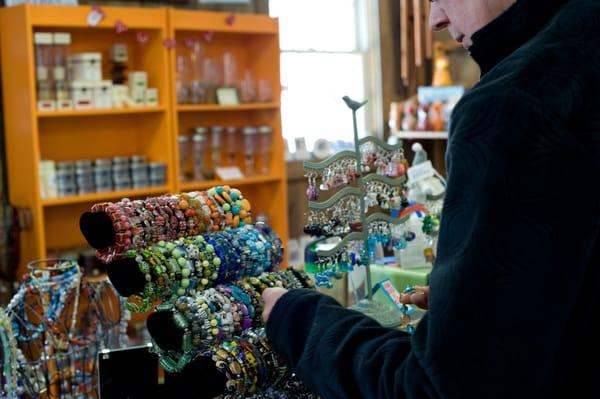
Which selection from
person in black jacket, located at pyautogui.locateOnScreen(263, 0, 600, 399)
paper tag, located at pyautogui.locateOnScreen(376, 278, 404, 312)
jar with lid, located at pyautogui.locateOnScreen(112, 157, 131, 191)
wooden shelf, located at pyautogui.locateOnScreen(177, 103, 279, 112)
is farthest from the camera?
wooden shelf, located at pyautogui.locateOnScreen(177, 103, 279, 112)

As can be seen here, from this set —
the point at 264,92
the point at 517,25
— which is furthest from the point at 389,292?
the point at 264,92

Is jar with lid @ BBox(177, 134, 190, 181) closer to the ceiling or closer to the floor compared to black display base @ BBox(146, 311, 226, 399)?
closer to the ceiling

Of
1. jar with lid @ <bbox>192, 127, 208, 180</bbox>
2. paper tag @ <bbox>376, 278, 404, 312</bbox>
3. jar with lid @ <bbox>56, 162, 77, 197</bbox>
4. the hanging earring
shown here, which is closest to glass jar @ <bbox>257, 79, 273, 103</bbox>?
jar with lid @ <bbox>192, 127, 208, 180</bbox>

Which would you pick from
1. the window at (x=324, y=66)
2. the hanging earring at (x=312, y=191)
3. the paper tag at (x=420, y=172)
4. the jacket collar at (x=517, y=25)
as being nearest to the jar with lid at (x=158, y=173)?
the window at (x=324, y=66)

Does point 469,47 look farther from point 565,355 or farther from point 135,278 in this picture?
point 135,278

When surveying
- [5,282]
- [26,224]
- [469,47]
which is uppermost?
[469,47]

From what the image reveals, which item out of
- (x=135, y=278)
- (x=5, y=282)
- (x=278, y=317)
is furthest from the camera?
(x=5, y=282)

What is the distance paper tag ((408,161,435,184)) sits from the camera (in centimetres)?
269

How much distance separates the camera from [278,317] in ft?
3.66

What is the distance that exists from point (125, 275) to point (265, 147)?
4121 millimetres

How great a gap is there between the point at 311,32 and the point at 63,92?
6.85 feet

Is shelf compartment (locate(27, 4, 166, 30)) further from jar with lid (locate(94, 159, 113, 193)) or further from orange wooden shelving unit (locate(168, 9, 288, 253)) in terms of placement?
jar with lid (locate(94, 159, 113, 193))

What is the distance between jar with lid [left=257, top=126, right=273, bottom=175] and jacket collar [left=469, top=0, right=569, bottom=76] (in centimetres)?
435

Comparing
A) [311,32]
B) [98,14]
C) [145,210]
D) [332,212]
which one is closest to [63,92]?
[98,14]
